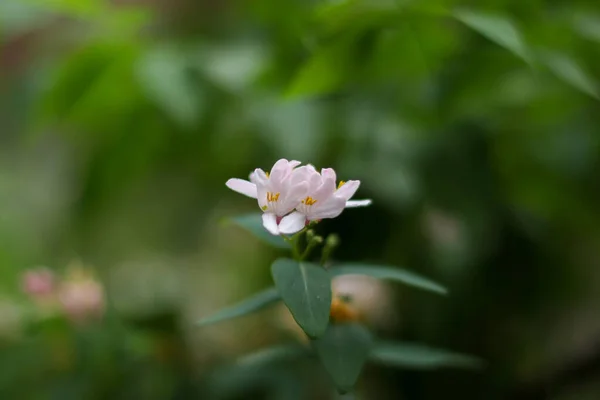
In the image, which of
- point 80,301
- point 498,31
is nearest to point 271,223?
point 498,31

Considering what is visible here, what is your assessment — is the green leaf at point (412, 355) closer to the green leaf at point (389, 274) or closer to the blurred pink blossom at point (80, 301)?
the green leaf at point (389, 274)

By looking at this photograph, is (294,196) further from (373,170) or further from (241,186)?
(373,170)

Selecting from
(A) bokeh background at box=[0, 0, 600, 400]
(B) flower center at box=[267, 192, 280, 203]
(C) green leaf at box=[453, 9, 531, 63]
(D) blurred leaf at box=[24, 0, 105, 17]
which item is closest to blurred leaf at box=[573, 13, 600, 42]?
(A) bokeh background at box=[0, 0, 600, 400]

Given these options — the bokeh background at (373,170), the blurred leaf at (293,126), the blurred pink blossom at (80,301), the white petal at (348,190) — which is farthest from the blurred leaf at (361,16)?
the blurred pink blossom at (80,301)

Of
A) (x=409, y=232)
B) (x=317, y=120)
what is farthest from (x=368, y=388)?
(x=317, y=120)

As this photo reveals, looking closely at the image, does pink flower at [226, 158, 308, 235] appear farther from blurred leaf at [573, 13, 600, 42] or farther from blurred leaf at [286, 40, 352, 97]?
blurred leaf at [573, 13, 600, 42]
